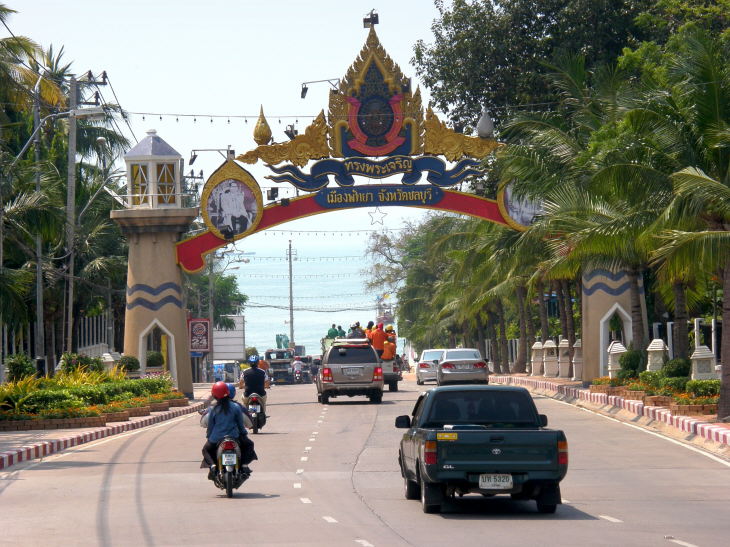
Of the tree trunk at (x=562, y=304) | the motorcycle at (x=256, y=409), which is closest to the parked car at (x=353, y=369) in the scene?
the motorcycle at (x=256, y=409)

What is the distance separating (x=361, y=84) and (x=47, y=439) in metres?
22.2

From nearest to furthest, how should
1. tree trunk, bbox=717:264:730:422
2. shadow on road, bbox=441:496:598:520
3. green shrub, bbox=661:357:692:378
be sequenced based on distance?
shadow on road, bbox=441:496:598:520
tree trunk, bbox=717:264:730:422
green shrub, bbox=661:357:692:378

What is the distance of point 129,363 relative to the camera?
43.6 metres

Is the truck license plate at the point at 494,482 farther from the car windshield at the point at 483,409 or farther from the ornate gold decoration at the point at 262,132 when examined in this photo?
the ornate gold decoration at the point at 262,132

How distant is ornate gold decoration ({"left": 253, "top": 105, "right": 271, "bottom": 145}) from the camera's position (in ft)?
145

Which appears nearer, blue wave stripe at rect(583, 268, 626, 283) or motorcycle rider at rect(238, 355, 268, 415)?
motorcycle rider at rect(238, 355, 268, 415)

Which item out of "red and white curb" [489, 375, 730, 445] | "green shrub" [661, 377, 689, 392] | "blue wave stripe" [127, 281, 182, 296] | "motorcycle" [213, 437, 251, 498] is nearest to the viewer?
"motorcycle" [213, 437, 251, 498]

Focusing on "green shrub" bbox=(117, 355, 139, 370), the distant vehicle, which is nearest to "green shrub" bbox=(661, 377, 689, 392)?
"green shrub" bbox=(117, 355, 139, 370)

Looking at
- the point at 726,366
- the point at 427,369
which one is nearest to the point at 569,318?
the point at 427,369

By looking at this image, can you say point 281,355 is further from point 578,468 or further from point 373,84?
point 578,468

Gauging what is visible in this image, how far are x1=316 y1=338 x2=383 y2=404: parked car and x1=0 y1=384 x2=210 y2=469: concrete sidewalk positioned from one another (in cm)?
562

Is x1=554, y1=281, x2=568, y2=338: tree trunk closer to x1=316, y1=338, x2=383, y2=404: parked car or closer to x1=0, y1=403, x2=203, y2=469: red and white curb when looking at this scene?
x1=316, y1=338, x2=383, y2=404: parked car

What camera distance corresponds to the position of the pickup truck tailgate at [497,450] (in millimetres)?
13781

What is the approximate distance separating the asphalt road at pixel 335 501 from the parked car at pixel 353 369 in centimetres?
1080
